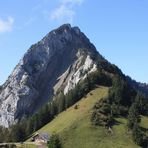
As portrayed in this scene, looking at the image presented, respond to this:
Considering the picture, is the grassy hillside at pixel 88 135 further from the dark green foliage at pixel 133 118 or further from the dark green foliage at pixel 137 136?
the dark green foliage at pixel 133 118

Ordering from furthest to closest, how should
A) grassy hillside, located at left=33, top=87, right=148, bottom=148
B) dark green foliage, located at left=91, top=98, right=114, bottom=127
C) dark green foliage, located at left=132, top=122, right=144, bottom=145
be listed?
1. dark green foliage, located at left=91, top=98, right=114, bottom=127
2. dark green foliage, located at left=132, top=122, right=144, bottom=145
3. grassy hillside, located at left=33, top=87, right=148, bottom=148

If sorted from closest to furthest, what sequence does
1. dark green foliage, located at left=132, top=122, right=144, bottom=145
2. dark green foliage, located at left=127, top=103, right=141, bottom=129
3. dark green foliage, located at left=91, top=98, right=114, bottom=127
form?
1. dark green foliage, located at left=132, top=122, right=144, bottom=145
2. dark green foliage, located at left=127, top=103, right=141, bottom=129
3. dark green foliage, located at left=91, top=98, right=114, bottom=127

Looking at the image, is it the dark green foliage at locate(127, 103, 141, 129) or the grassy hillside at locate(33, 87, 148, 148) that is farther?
the dark green foliage at locate(127, 103, 141, 129)

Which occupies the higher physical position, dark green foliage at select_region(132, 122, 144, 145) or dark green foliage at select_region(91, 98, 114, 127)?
dark green foliage at select_region(91, 98, 114, 127)

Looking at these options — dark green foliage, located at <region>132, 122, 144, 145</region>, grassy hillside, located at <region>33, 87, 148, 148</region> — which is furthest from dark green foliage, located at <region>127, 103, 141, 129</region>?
dark green foliage, located at <region>132, 122, 144, 145</region>

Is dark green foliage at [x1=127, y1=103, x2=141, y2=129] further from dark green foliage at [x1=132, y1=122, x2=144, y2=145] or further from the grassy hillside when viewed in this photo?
dark green foliage at [x1=132, y1=122, x2=144, y2=145]

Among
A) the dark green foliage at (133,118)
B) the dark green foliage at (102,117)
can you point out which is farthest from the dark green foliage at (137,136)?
the dark green foliage at (102,117)

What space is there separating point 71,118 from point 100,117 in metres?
14.6

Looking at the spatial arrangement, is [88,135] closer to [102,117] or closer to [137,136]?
[137,136]

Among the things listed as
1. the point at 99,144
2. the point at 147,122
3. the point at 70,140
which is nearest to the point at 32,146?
the point at 70,140

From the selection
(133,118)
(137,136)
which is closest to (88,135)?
(137,136)

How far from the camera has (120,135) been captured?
575ft

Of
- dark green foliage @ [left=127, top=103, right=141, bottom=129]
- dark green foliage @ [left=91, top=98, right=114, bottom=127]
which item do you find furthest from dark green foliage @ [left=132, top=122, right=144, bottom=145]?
dark green foliage @ [left=91, top=98, right=114, bottom=127]

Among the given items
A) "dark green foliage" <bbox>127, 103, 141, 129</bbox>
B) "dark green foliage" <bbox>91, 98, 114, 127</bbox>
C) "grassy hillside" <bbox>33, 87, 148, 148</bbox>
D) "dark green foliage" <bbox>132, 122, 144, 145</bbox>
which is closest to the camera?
"grassy hillside" <bbox>33, 87, 148, 148</bbox>
